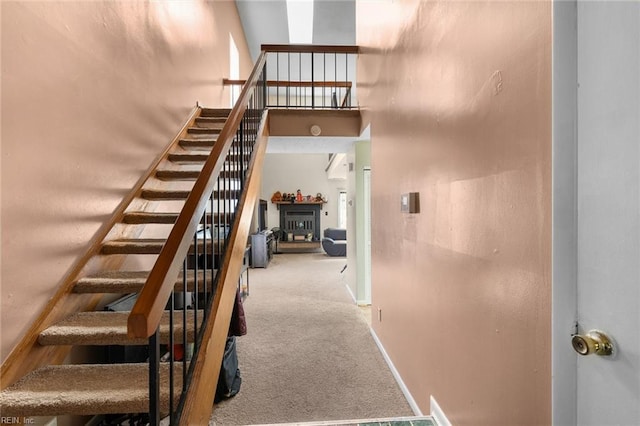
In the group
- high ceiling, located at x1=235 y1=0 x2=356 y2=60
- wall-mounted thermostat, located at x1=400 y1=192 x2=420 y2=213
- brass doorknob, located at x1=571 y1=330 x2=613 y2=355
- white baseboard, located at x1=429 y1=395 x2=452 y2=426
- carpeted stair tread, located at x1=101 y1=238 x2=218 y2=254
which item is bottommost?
white baseboard, located at x1=429 y1=395 x2=452 y2=426

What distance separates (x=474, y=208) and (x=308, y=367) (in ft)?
6.84

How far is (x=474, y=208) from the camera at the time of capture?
4.61 ft

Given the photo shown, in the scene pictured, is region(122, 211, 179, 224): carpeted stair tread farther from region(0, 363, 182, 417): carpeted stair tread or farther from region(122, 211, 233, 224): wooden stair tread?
region(0, 363, 182, 417): carpeted stair tread

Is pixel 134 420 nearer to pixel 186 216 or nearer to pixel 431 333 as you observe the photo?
pixel 186 216

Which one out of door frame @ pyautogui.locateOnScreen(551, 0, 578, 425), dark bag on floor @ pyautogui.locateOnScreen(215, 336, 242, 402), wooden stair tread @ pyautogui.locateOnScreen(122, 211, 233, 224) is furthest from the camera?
wooden stair tread @ pyautogui.locateOnScreen(122, 211, 233, 224)

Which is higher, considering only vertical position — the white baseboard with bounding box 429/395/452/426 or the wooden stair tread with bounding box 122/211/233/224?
the wooden stair tread with bounding box 122/211/233/224

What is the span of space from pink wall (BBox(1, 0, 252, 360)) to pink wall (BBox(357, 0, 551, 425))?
2.05 metres

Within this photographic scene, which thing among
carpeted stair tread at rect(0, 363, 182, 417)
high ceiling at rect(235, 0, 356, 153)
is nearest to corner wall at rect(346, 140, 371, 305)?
high ceiling at rect(235, 0, 356, 153)

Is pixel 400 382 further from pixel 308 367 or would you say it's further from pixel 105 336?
pixel 105 336

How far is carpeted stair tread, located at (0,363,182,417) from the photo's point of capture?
133cm

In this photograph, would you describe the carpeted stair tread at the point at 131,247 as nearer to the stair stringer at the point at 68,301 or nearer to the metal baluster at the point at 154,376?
the stair stringer at the point at 68,301

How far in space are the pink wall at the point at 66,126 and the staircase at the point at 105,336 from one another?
0.40 ft

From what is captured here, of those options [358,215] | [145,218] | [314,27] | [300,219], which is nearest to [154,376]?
[145,218]

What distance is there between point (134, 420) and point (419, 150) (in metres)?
2.32
